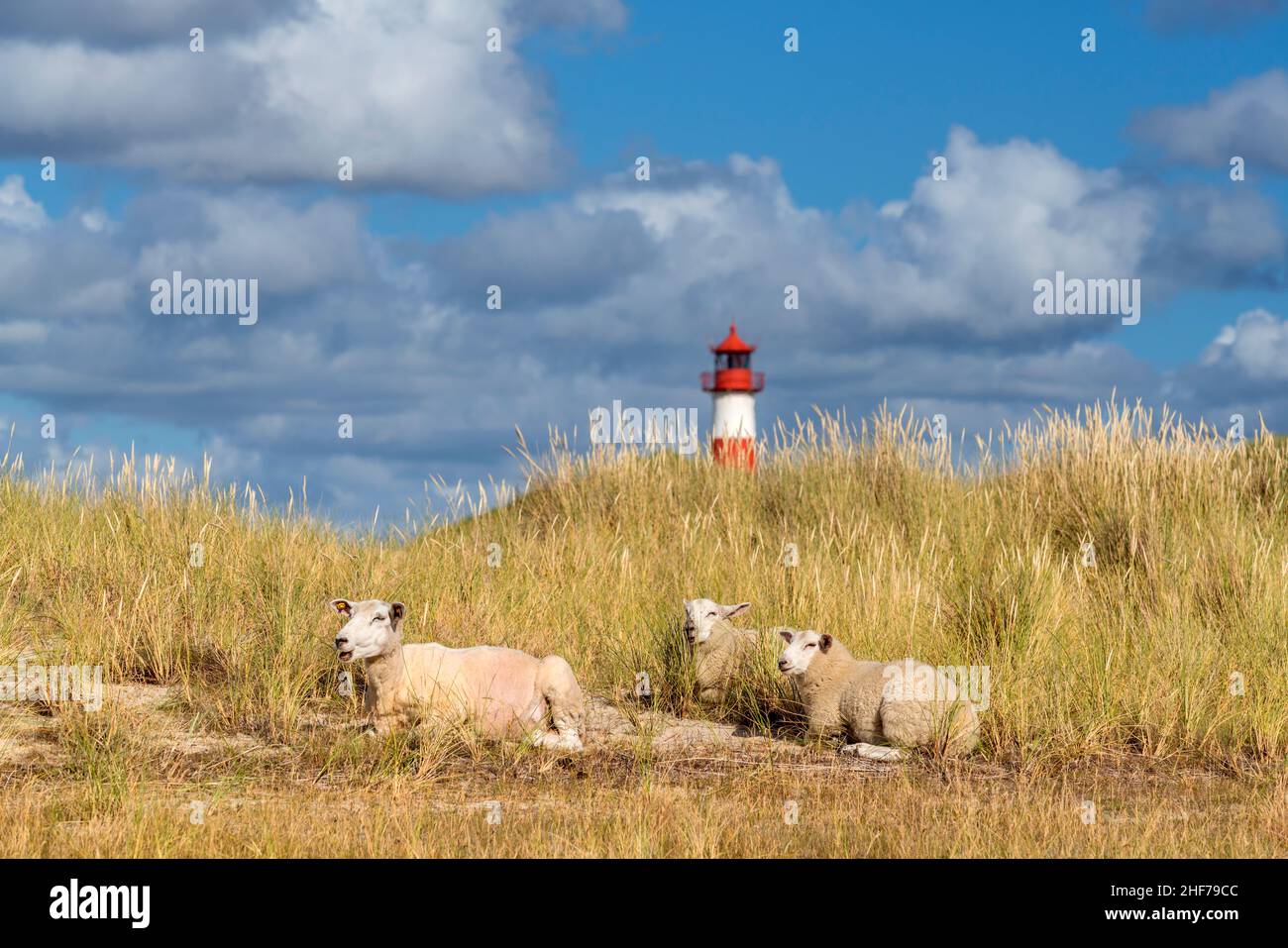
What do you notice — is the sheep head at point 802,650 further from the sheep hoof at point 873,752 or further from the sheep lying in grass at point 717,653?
the sheep lying in grass at point 717,653

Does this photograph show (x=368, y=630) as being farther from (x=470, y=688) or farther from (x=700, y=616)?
(x=700, y=616)

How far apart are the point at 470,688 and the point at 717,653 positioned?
2076mm

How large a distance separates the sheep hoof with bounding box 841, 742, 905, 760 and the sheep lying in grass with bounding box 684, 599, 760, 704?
52.0 inches

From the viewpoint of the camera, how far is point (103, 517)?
12.3 metres

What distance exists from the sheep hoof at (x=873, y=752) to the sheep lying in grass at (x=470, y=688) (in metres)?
1.70

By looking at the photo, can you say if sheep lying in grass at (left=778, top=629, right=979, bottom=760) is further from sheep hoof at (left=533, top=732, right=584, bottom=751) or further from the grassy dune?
sheep hoof at (left=533, top=732, right=584, bottom=751)

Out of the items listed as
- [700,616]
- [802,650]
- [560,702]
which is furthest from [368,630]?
[802,650]

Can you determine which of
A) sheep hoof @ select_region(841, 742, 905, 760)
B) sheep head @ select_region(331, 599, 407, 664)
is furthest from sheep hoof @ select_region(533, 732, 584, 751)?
sheep hoof @ select_region(841, 742, 905, 760)

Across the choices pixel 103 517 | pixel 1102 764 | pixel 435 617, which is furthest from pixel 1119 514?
pixel 103 517

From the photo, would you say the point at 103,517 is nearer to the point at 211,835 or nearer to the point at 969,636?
the point at 211,835

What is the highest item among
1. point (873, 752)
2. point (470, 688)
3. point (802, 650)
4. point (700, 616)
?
point (700, 616)

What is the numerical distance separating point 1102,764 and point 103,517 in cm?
942

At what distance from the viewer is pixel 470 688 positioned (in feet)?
24.9

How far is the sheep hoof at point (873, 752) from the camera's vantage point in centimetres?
762
